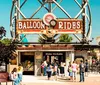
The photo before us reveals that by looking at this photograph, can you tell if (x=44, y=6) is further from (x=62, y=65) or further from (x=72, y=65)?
(x=72, y=65)

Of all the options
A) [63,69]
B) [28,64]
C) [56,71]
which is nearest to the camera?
[56,71]

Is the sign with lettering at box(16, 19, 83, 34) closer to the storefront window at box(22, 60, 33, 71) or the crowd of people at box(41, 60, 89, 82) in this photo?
the storefront window at box(22, 60, 33, 71)

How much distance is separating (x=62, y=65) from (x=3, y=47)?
1603 centimetres

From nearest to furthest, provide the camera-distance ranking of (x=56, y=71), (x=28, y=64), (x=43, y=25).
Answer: (x=56, y=71) < (x=28, y=64) < (x=43, y=25)

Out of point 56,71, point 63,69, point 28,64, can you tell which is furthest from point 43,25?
point 56,71

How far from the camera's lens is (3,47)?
74.3 ft

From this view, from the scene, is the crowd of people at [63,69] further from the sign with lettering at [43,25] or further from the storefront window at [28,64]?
the sign with lettering at [43,25]

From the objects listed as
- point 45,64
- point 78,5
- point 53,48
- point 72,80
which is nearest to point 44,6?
point 78,5

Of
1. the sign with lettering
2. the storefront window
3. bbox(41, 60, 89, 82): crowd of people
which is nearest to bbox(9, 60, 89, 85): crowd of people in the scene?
bbox(41, 60, 89, 82): crowd of people

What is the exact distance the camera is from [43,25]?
52.1 m

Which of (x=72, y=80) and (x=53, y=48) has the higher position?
(x=53, y=48)

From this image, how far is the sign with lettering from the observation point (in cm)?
5206

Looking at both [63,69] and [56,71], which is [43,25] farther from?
[56,71]

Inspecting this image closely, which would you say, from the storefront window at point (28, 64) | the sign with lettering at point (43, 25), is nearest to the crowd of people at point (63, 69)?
the storefront window at point (28, 64)
